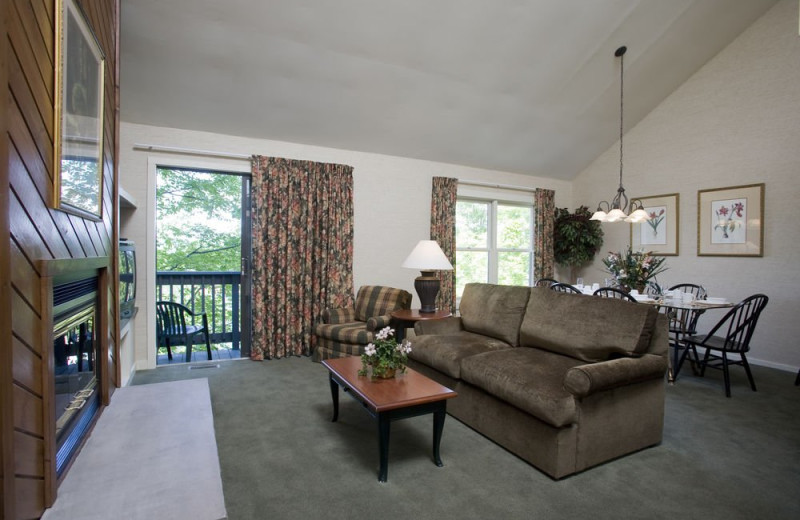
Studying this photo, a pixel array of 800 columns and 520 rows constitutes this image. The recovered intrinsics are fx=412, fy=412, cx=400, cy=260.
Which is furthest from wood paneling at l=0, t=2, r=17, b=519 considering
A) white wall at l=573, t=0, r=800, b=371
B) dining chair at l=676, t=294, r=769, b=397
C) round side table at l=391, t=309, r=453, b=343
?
white wall at l=573, t=0, r=800, b=371

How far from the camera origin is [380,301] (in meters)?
4.49

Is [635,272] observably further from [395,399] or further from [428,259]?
[395,399]

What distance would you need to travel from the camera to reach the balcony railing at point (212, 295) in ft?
16.4

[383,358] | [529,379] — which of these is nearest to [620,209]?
[529,379]

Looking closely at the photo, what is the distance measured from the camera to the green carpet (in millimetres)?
1889

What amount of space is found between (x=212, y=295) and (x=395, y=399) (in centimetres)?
390

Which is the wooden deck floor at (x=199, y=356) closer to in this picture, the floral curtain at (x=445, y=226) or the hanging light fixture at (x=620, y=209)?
the floral curtain at (x=445, y=226)

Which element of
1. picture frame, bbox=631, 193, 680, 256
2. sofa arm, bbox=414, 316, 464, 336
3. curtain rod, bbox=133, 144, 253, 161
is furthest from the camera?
picture frame, bbox=631, 193, 680, 256

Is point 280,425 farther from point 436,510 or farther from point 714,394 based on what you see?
point 714,394

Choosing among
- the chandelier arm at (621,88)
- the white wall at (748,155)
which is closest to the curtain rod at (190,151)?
the chandelier arm at (621,88)

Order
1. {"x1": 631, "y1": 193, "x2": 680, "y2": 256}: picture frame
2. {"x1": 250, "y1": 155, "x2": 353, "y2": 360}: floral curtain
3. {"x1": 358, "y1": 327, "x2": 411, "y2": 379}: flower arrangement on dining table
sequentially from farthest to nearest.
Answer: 1. {"x1": 631, "y1": 193, "x2": 680, "y2": 256}: picture frame
2. {"x1": 250, "y1": 155, "x2": 353, "y2": 360}: floral curtain
3. {"x1": 358, "y1": 327, "x2": 411, "y2": 379}: flower arrangement on dining table

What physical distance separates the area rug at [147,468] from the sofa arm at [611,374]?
1.69 m

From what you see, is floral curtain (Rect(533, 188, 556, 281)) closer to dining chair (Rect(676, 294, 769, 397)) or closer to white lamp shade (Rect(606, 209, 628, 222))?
white lamp shade (Rect(606, 209, 628, 222))

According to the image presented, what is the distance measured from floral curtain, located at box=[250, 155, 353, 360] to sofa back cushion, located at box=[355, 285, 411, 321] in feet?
0.86
